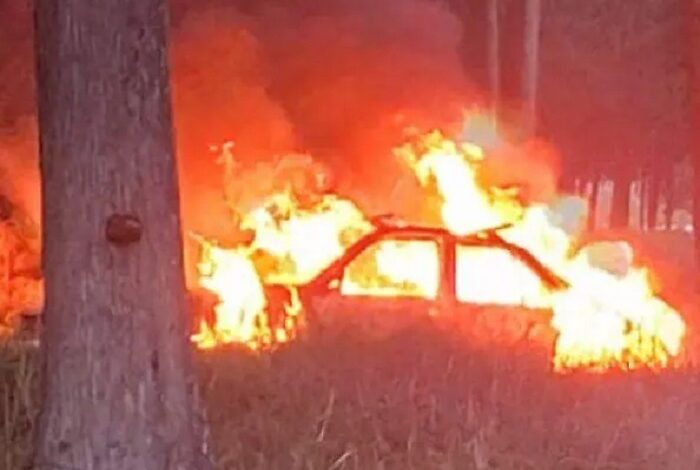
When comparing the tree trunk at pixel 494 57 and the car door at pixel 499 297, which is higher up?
the tree trunk at pixel 494 57

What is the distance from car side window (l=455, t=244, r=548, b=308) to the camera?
9734 millimetres

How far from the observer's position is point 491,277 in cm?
1030

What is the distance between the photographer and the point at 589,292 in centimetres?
902

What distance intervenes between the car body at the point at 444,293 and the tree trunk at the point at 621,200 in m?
3.76

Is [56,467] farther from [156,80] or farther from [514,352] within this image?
[514,352]

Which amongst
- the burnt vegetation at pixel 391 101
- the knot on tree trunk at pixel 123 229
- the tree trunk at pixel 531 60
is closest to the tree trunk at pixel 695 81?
the burnt vegetation at pixel 391 101

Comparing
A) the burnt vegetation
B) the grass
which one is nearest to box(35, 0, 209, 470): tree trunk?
the grass

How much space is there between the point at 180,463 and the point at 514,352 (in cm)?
307

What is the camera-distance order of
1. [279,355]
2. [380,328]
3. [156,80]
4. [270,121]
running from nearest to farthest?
[156,80] < [279,355] < [380,328] < [270,121]

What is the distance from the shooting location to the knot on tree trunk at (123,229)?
4.89 meters

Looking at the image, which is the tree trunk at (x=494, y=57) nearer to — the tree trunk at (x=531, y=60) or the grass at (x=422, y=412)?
the tree trunk at (x=531, y=60)

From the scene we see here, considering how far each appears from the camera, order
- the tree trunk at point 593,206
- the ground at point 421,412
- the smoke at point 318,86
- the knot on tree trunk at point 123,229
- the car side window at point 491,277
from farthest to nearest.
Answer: the tree trunk at point 593,206
the smoke at point 318,86
the car side window at point 491,277
the ground at point 421,412
the knot on tree trunk at point 123,229

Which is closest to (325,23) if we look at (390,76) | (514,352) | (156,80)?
(390,76)

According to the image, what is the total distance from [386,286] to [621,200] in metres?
4.11
